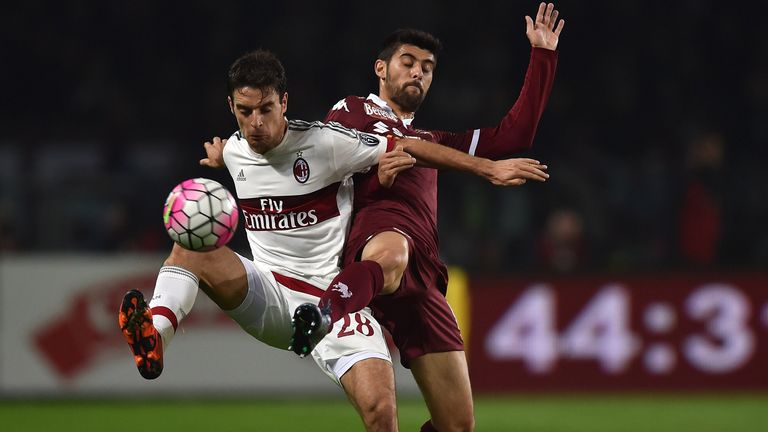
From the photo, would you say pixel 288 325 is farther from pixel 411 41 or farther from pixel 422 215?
pixel 411 41

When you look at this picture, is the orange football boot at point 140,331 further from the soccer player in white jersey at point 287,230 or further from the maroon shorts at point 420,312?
the maroon shorts at point 420,312

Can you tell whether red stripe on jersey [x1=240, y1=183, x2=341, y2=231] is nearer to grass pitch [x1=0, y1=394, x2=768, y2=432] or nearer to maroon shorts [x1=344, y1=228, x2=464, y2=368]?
maroon shorts [x1=344, y1=228, x2=464, y2=368]

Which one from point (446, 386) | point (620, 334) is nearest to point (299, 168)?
point (446, 386)

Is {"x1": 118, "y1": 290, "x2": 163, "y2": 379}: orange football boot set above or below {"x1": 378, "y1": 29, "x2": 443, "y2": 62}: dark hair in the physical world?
below

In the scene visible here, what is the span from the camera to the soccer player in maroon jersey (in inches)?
208

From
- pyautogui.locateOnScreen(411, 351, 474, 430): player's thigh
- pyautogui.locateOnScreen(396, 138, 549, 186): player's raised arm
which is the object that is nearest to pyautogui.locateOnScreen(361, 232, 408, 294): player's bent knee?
pyautogui.locateOnScreen(396, 138, 549, 186): player's raised arm

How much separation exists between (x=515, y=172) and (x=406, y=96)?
102cm

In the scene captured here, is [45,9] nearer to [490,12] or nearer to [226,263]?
[490,12]

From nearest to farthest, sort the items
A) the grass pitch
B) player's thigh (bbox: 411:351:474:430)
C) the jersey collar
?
player's thigh (bbox: 411:351:474:430), the jersey collar, the grass pitch

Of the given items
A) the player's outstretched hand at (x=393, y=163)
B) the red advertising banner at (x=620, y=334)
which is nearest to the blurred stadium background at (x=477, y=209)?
the red advertising banner at (x=620, y=334)

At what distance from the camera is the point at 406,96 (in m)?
5.73

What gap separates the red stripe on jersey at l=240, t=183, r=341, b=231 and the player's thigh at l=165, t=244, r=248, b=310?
0.33 m

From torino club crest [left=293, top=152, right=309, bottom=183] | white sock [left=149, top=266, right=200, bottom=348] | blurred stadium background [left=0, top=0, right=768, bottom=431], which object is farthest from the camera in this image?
blurred stadium background [left=0, top=0, right=768, bottom=431]

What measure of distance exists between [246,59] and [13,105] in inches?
356
